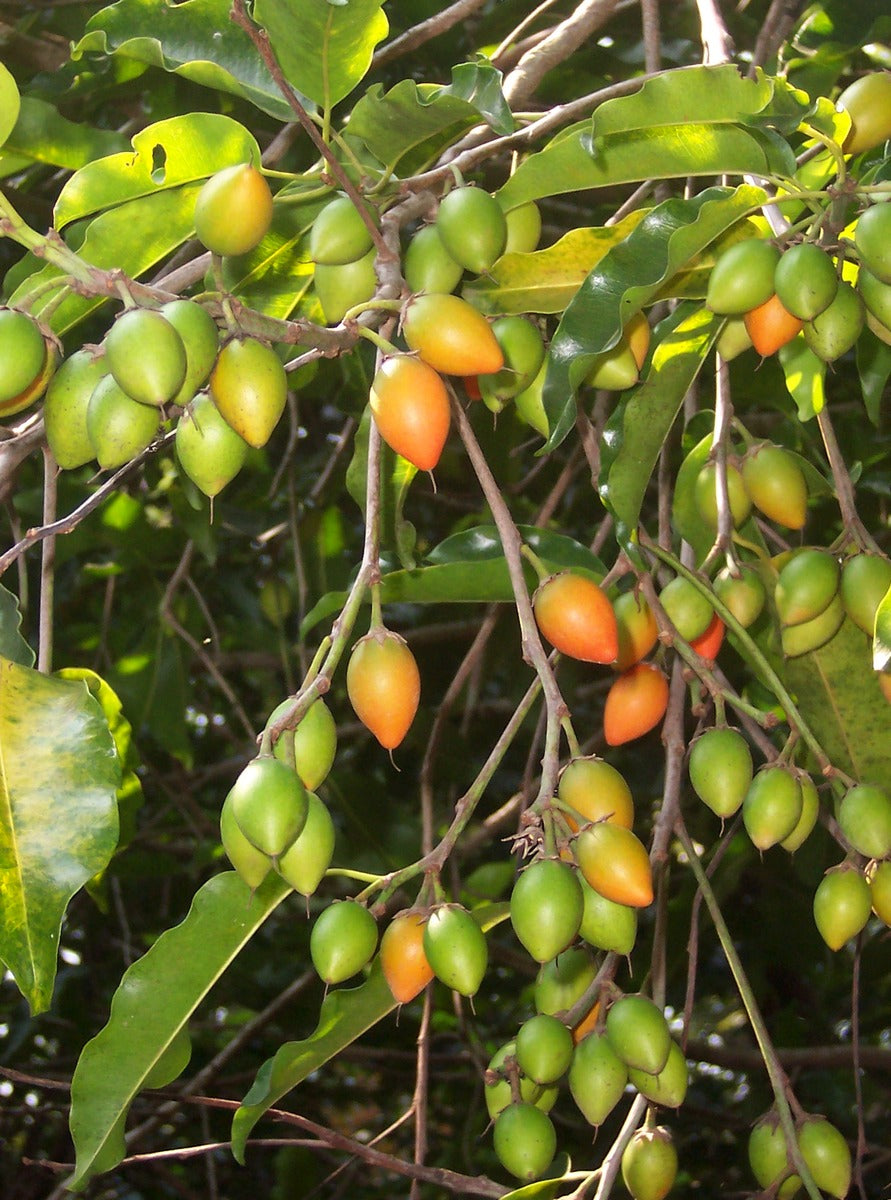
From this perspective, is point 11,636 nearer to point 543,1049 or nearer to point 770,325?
point 543,1049

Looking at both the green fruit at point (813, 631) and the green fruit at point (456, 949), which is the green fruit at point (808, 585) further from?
the green fruit at point (456, 949)

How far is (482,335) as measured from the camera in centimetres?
96

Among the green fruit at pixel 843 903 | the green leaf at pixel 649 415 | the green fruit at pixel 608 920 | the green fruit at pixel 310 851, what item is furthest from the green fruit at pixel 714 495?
the green fruit at pixel 310 851

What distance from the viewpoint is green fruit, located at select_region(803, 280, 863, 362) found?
103 centimetres

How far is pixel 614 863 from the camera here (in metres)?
0.95

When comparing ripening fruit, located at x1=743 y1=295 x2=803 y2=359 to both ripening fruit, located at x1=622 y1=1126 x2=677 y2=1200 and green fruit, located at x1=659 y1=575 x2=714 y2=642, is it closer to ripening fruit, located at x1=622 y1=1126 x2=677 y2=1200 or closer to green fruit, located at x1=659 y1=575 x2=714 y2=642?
green fruit, located at x1=659 y1=575 x2=714 y2=642

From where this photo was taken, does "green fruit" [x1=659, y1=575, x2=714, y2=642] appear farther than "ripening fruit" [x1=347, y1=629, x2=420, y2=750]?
Yes

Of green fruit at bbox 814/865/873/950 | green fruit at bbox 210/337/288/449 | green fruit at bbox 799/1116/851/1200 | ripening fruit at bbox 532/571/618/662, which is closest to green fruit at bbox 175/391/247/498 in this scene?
green fruit at bbox 210/337/288/449

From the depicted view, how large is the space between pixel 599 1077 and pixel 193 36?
1.00 meters

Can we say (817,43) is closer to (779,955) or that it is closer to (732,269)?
(732,269)

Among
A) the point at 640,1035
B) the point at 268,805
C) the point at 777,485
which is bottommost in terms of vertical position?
the point at 640,1035

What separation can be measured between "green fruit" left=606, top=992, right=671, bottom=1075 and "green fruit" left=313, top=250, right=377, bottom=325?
2.08ft

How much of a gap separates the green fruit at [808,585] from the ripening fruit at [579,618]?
26 centimetres

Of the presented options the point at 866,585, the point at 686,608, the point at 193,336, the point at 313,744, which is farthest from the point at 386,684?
the point at 866,585
